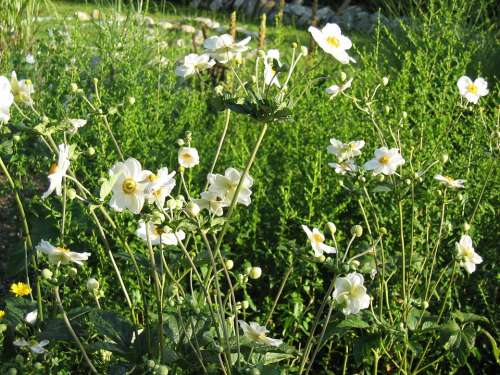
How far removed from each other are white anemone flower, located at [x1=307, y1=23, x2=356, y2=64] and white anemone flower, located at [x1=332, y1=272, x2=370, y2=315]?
458 millimetres

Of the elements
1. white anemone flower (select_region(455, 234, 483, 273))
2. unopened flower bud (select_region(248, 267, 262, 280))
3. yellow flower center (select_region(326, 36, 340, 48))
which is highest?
yellow flower center (select_region(326, 36, 340, 48))

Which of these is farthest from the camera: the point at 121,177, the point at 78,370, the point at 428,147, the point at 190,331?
the point at 428,147

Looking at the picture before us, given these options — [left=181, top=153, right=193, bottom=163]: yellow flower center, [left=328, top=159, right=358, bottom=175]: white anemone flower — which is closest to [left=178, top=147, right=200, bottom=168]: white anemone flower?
[left=181, top=153, right=193, bottom=163]: yellow flower center

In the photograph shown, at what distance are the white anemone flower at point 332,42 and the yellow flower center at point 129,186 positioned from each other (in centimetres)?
50

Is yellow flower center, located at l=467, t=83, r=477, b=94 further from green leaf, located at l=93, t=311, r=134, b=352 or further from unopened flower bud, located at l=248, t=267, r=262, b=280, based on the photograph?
green leaf, located at l=93, t=311, r=134, b=352

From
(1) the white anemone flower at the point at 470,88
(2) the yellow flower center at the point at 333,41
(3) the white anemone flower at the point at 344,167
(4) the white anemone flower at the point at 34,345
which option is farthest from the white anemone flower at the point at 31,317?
(1) the white anemone flower at the point at 470,88

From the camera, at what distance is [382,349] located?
2.10 meters

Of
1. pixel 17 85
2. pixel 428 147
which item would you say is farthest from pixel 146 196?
pixel 428 147

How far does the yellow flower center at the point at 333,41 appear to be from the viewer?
5.56 ft

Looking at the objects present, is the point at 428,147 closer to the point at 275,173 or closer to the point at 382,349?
the point at 275,173

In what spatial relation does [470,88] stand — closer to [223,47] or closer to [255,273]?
[223,47]

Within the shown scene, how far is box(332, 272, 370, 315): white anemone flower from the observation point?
1.55 m

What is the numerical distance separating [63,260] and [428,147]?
1.58m

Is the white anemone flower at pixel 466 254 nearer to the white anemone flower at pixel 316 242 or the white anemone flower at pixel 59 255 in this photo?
the white anemone flower at pixel 316 242
